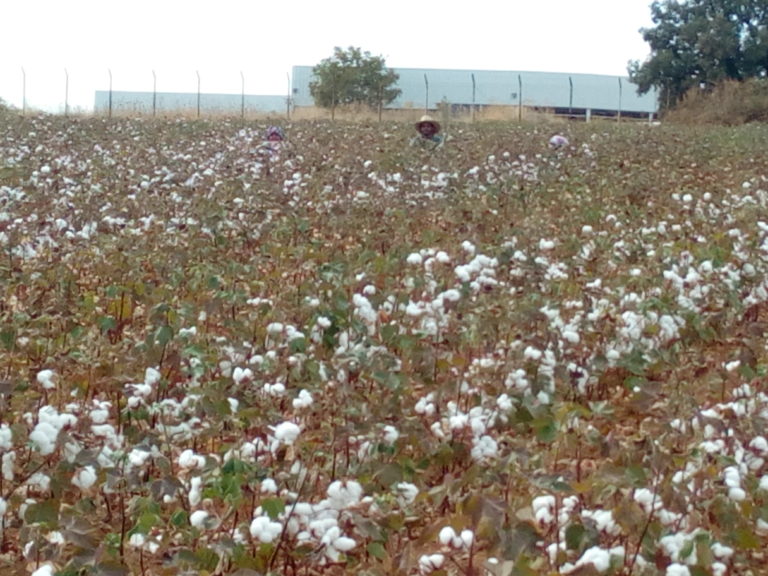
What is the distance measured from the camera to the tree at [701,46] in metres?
44.0

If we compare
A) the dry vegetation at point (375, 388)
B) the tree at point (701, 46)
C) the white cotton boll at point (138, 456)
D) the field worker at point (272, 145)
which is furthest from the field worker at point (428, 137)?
the tree at point (701, 46)

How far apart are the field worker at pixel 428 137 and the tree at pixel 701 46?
1193 inches

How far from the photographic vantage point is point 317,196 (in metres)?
9.46

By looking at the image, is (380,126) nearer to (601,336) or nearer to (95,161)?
(95,161)

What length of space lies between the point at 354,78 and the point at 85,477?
45745mm

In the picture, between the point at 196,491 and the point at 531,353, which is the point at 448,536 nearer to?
the point at 196,491

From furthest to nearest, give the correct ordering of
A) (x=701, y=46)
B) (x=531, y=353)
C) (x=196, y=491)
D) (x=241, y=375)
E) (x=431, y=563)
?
(x=701, y=46) → (x=531, y=353) → (x=241, y=375) → (x=196, y=491) → (x=431, y=563)

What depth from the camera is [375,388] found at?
4.21 metres

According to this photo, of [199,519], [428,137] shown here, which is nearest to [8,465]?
[199,519]

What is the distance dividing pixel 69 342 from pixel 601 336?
2067 millimetres

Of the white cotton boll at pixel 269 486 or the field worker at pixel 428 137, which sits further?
the field worker at pixel 428 137

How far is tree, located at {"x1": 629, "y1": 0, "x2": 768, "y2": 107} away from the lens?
144 feet

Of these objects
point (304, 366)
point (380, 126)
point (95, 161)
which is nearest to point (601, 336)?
point (304, 366)

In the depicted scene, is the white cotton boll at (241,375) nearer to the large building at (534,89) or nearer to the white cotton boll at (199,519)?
the white cotton boll at (199,519)
